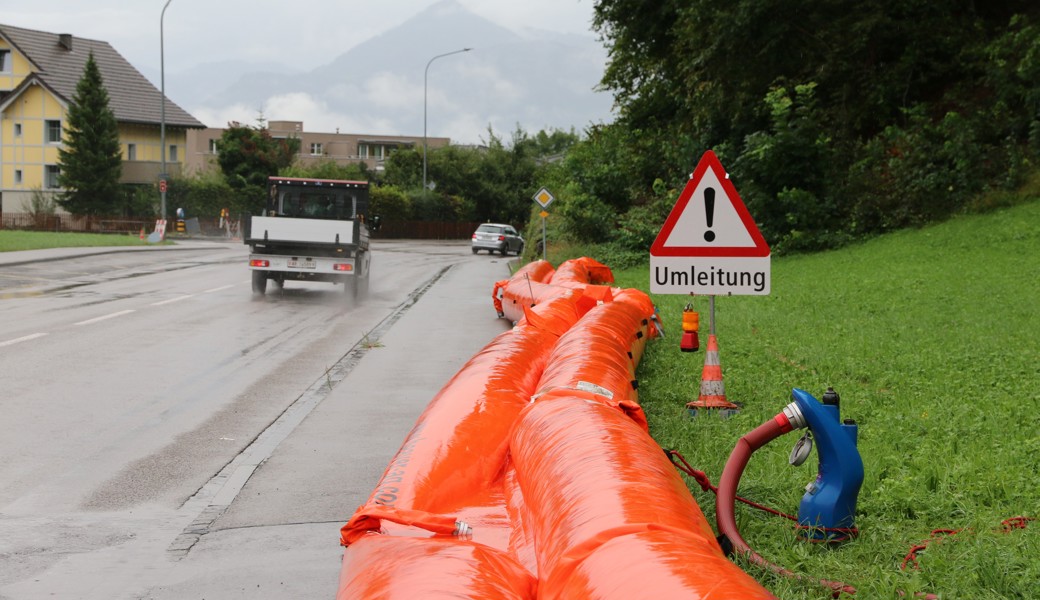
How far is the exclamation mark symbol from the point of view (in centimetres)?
767

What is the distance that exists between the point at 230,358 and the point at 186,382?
1.84 metres

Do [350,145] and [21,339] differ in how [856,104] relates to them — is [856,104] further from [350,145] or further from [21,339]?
[350,145]

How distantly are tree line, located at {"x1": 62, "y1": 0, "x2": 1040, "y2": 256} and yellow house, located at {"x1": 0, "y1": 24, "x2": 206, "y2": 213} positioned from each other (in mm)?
43814

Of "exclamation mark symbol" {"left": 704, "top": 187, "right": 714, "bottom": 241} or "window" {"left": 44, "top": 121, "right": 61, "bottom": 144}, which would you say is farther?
"window" {"left": 44, "top": 121, "right": 61, "bottom": 144}

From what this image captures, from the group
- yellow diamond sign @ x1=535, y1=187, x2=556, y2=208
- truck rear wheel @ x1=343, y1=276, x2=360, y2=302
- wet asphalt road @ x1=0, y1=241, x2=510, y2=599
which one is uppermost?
yellow diamond sign @ x1=535, y1=187, x2=556, y2=208

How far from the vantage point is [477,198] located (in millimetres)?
82000

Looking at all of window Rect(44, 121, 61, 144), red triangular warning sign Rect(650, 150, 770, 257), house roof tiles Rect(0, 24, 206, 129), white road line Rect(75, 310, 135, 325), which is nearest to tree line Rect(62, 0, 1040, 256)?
white road line Rect(75, 310, 135, 325)

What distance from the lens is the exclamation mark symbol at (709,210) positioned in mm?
7668

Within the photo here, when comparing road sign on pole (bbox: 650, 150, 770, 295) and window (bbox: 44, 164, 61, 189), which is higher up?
window (bbox: 44, 164, 61, 189)

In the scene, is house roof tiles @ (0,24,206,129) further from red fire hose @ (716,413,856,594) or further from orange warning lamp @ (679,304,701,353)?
red fire hose @ (716,413,856,594)

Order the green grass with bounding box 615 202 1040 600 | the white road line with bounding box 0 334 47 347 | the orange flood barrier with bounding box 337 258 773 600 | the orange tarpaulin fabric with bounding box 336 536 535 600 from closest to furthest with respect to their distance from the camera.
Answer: the orange flood barrier with bounding box 337 258 773 600 → the orange tarpaulin fabric with bounding box 336 536 535 600 → the green grass with bounding box 615 202 1040 600 → the white road line with bounding box 0 334 47 347

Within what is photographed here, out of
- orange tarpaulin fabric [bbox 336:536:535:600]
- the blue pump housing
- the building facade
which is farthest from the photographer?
the building facade

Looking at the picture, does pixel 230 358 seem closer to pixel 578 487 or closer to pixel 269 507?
pixel 269 507

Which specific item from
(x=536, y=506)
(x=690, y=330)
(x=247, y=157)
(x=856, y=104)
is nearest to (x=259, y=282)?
(x=690, y=330)
